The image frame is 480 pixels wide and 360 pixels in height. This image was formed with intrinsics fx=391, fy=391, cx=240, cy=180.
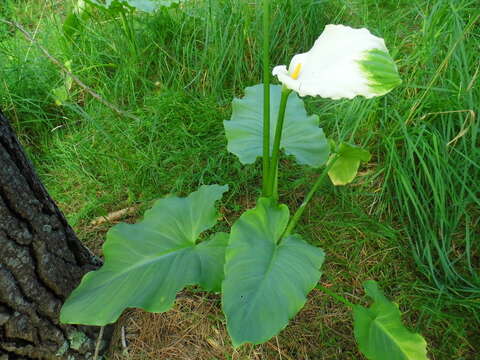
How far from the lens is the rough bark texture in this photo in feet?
2.54

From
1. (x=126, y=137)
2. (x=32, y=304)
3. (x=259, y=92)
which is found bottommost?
(x=32, y=304)

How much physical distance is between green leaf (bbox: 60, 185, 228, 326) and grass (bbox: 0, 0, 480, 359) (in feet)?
0.91

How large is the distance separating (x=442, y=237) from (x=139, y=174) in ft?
3.22

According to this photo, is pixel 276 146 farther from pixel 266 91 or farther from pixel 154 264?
pixel 154 264

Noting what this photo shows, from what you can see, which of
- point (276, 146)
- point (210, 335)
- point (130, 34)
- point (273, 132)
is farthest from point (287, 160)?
point (130, 34)

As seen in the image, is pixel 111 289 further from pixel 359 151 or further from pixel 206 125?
pixel 206 125

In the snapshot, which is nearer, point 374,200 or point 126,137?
point 374,200

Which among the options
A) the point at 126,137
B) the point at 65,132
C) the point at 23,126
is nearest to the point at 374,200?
the point at 126,137

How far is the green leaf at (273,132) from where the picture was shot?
109cm

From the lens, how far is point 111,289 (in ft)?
2.62

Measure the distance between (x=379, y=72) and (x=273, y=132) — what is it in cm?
52

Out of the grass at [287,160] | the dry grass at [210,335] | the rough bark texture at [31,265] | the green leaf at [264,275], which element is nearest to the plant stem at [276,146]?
the green leaf at [264,275]

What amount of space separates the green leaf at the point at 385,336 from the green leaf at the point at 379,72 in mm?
483

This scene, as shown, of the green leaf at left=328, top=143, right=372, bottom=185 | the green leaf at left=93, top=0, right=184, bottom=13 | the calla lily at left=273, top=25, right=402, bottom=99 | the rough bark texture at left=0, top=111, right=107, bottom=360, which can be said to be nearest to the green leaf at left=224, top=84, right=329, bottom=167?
the green leaf at left=328, top=143, right=372, bottom=185
